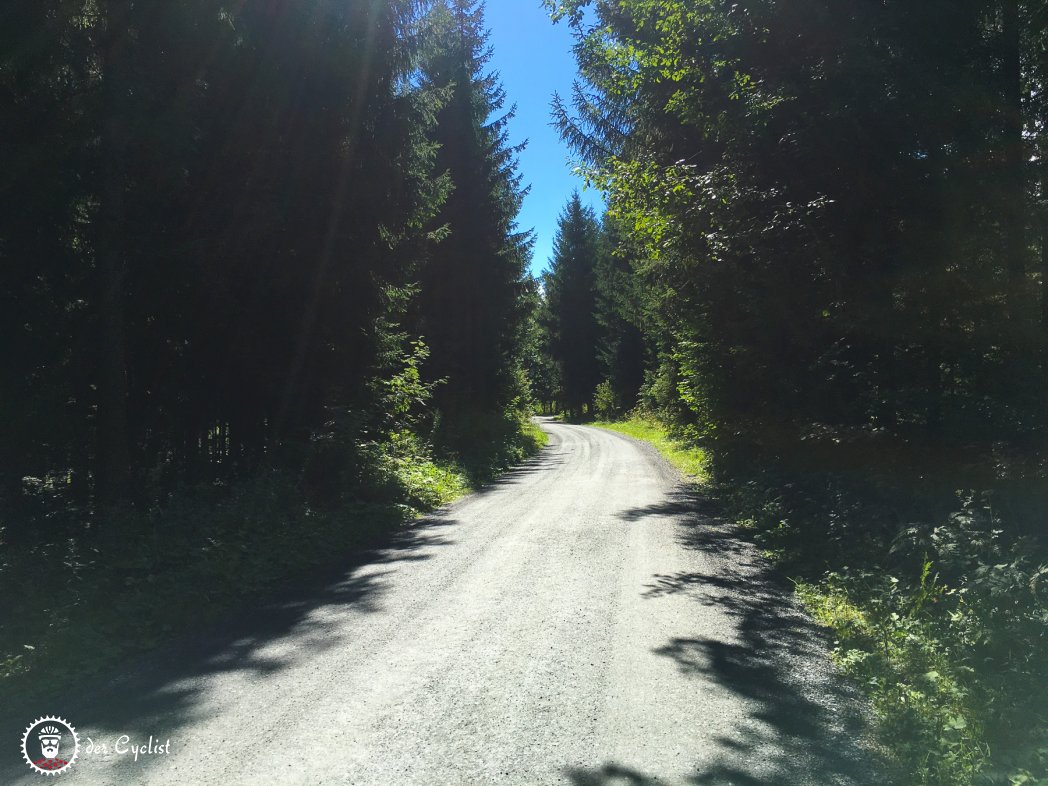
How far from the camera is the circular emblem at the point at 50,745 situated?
367 centimetres

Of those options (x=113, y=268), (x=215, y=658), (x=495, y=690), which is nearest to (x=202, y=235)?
Result: (x=113, y=268)

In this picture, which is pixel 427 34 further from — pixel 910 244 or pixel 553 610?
pixel 553 610

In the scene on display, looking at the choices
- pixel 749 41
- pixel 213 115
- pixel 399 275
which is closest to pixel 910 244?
pixel 749 41

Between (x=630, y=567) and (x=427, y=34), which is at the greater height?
(x=427, y=34)

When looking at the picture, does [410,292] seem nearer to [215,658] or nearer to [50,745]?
[215,658]

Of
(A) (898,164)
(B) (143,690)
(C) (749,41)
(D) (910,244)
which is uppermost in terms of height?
(C) (749,41)

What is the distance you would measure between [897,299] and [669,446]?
19.1 meters

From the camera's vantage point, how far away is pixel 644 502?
13.0 metres

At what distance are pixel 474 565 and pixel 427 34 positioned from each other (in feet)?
34.3

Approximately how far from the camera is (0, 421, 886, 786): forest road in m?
3.56

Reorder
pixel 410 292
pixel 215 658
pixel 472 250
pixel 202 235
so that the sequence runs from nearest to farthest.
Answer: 1. pixel 215 658
2. pixel 202 235
3. pixel 410 292
4. pixel 472 250

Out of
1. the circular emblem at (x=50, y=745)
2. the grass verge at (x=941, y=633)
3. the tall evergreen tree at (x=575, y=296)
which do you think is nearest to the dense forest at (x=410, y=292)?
the grass verge at (x=941, y=633)

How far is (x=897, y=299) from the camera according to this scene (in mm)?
8523

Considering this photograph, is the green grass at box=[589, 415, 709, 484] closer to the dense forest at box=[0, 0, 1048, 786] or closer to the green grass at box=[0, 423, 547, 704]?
the dense forest at box=[0, 0, 1048, 786]
